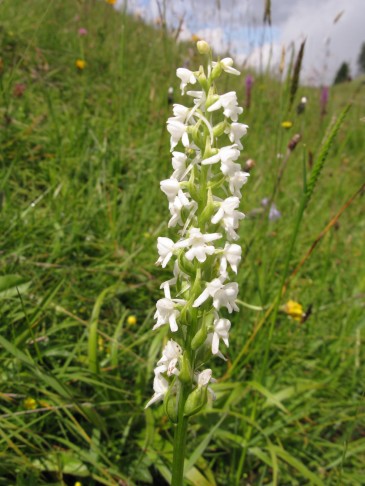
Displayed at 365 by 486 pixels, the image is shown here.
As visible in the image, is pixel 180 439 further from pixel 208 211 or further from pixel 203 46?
pixel 203 46

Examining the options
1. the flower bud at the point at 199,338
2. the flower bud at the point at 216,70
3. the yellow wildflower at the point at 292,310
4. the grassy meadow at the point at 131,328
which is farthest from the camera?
the yellow wildflower at the point at 292,310

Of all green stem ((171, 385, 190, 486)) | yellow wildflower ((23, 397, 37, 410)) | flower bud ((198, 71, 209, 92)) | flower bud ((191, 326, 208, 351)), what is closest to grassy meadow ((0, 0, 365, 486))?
yellow wildflower ((23, 397, 37, 410))

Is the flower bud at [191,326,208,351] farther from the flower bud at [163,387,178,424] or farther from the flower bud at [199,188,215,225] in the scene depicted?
the flower bud at [199,188,215,225]

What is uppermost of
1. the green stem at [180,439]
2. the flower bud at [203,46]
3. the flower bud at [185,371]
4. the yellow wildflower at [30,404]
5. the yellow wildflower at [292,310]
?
the flower bud at [203,46]

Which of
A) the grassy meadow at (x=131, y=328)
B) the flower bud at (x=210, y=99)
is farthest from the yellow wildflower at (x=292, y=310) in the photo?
the flower bud at (x=210, y=99)

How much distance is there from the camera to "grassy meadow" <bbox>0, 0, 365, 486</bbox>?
5.25ft

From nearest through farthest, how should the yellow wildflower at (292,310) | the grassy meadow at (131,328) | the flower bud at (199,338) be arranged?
the flower bud at (199,338) < the grassy meadow at (131,328) < the yellow wildflower at (292,310)

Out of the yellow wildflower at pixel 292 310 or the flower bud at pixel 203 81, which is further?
the yellow wildflower at pixel 292 310

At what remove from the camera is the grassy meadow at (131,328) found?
1601 mm

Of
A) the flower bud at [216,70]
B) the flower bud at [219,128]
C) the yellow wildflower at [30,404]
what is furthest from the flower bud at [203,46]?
the yellow wildflower at [30,404]

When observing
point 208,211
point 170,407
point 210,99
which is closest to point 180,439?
point 170,407

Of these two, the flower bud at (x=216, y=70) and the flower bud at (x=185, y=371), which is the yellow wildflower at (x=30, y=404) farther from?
the flower bud at (x=216, y=70)

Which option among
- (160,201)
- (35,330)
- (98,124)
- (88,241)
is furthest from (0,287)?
(98,124)

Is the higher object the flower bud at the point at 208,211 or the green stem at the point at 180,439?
the flower bud at the point at 208,211
